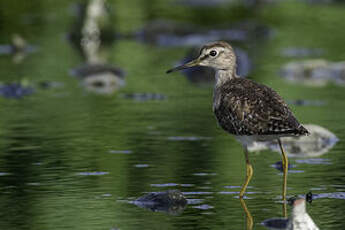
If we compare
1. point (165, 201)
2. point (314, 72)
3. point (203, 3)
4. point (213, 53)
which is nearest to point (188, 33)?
point (203, 3)

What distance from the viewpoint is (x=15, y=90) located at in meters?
19.0

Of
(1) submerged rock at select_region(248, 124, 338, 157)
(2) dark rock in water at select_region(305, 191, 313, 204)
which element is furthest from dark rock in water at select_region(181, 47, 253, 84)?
(2) dark rock in water at select_region(305, 191, 313, 204)

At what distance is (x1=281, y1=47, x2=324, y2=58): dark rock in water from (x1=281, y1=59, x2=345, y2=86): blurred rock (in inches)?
105

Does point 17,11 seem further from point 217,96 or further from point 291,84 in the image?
point 217,96

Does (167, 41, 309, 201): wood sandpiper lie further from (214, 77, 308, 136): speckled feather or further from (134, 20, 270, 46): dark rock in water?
(134, 20, 270, 46): dark rock in water

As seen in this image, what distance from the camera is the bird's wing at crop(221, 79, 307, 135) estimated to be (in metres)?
10.8

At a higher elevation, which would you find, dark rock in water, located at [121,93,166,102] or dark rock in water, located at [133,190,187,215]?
dark rock in water, located at [121,93,166,102]

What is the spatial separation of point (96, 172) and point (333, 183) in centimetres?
291

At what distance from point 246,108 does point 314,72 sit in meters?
10.2

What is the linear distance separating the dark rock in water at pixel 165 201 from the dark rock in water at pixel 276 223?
3.58ft

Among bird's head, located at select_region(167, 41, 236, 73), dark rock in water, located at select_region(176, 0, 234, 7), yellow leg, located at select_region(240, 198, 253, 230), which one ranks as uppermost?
dark rock in water, located at select_region(176, 0, 234, 7)

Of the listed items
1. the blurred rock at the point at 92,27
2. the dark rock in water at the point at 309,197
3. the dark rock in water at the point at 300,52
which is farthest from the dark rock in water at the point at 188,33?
the dark rock in water at the point at 309,197

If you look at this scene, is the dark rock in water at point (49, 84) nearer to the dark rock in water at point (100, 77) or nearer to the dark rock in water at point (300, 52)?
the dark rock in water at point (100, 77)

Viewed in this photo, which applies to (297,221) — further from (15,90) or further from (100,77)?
(100,77)
